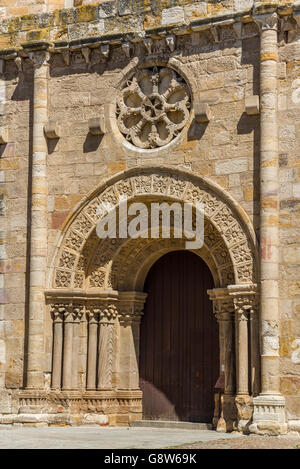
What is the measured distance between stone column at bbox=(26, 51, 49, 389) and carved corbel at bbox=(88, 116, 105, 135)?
0.92 m

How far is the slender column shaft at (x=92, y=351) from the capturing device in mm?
15281

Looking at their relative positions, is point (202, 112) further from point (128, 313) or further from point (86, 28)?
point (128, 313)

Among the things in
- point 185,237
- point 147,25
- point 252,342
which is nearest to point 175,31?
point 147,25

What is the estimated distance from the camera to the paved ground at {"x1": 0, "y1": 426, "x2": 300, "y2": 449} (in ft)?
37.0

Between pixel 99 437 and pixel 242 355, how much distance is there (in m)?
2.65

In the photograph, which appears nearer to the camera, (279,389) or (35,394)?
(279,389)

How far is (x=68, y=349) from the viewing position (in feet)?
49.7

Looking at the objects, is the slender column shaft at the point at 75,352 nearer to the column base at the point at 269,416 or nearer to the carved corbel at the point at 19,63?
the column base at the point at 269,416

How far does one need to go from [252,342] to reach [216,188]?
247 centimetres

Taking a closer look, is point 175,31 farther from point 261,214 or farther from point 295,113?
point 261,214

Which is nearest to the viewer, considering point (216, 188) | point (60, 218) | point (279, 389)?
point (279, 389)

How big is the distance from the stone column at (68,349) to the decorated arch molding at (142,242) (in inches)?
19.1

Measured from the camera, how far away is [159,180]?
14953 mm

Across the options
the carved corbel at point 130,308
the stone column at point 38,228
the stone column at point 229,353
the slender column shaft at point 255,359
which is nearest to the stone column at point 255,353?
the slender column shaft at point 255,359
